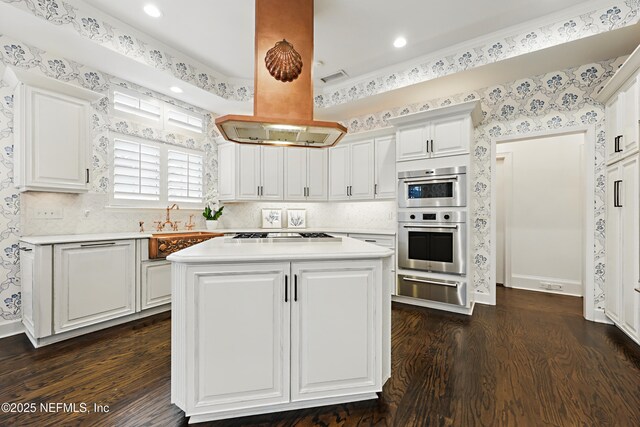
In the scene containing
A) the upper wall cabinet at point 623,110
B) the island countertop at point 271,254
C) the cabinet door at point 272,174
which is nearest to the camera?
the island countertop at point 271,254

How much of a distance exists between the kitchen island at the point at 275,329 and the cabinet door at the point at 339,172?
2.88 m

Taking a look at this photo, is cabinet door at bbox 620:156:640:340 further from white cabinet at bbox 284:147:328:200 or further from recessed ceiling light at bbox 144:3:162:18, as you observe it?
recessed ceiling light at bbox 144:3:162:18

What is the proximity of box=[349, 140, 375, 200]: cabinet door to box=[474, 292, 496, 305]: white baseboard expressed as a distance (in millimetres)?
1936

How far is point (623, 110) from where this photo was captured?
264 centimetres

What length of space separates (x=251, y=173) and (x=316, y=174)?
105 cm

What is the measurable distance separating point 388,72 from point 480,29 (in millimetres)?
1129

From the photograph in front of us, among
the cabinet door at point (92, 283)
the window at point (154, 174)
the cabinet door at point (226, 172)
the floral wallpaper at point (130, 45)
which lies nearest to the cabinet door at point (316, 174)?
the cabinet door at point (226, 172)

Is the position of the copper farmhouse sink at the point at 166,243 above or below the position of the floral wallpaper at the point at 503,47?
below

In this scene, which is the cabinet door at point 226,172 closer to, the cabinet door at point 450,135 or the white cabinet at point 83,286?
the white cabinet at point 83,286

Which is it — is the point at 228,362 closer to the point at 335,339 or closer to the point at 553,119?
the point at 335,339

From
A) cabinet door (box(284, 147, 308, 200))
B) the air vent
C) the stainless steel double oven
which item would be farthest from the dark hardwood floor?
the air vent

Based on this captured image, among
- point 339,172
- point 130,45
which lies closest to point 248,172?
point 339,172

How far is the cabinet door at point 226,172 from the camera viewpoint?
464 centimetres

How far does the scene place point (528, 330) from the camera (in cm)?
288
